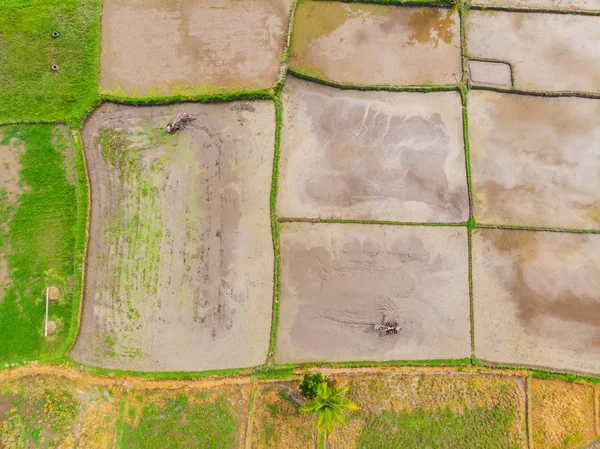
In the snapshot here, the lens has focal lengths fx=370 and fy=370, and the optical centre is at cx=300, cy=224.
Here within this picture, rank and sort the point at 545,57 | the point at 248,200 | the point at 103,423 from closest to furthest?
the point at 103,423, the point at 248,200, the point at 545,57

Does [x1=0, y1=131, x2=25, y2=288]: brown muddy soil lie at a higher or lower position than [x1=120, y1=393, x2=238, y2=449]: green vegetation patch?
higher

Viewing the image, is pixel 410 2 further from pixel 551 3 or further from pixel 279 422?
pixel 279 422

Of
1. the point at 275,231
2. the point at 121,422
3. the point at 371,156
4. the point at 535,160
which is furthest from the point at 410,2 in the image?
the point at 121,422

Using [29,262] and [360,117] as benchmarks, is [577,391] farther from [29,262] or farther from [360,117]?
[29,262]

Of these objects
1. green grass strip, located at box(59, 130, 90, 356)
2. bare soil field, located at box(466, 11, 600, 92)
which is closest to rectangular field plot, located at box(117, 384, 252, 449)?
green grass strip, located at box(59, 130, 90, 356)

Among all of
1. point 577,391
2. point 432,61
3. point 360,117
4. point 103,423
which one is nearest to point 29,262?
point 103,423

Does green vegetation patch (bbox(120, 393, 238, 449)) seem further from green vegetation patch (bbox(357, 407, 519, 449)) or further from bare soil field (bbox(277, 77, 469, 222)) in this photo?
bare soil field (bbox(277, 77, 469, 222))
